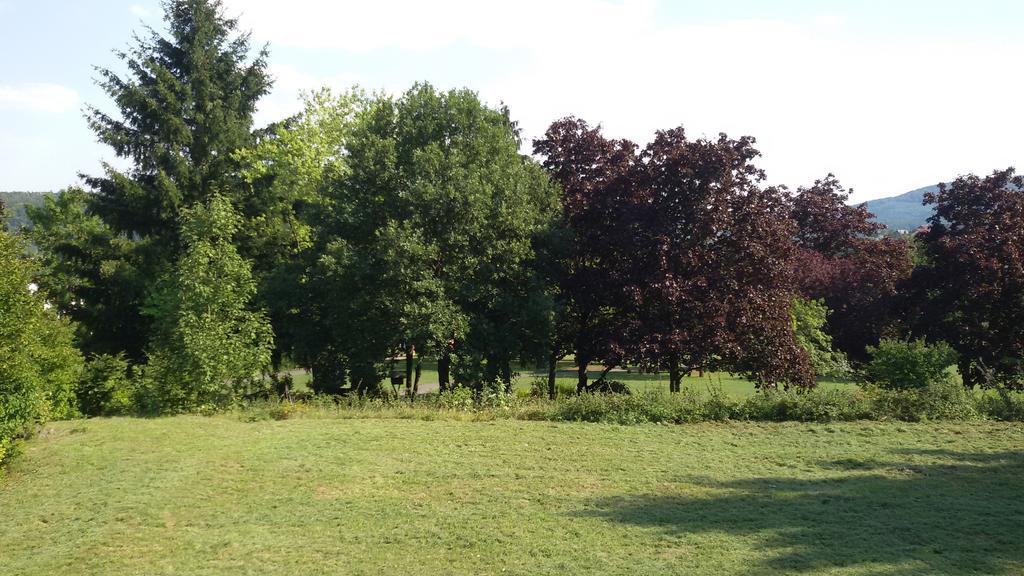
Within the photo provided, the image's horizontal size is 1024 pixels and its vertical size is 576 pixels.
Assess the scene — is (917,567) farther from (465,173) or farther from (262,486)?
(465,173)

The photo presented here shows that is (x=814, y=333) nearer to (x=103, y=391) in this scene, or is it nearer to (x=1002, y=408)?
(x=1002, y=408)

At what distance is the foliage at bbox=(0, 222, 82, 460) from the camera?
35.8ft

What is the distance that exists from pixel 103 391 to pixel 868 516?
16755 millimetres

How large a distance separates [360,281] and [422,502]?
9.94 metres

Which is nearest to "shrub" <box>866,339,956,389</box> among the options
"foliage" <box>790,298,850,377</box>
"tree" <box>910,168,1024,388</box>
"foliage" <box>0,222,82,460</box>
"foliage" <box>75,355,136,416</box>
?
"tree" <box>910,168,1024,388</box>

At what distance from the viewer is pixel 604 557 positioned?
7.61 meters

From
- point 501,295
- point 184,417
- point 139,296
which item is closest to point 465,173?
point 501,295

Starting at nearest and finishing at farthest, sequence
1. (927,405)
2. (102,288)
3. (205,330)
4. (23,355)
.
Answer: (23,355), (927,405), (205,330), (102,288)

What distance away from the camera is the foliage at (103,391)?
16.8 metres

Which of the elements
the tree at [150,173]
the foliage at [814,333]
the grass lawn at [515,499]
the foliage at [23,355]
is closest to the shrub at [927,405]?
the grass lawn at [515,499]

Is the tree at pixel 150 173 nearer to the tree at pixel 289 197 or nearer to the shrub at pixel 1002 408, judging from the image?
the tree at pixel 289 197

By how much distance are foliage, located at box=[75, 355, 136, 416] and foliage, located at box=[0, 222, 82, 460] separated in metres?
1.94

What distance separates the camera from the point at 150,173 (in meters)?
24.7

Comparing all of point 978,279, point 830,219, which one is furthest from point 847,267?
point 978,279
